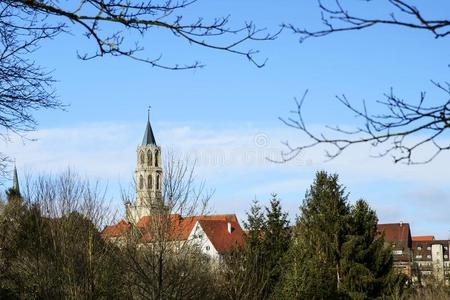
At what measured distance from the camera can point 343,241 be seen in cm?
3900

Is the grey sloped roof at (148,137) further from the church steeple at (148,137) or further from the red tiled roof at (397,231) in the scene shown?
the red tiled roof at (397,231)

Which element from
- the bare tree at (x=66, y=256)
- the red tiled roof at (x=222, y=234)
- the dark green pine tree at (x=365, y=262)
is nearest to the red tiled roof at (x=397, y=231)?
the red tiled roof at (x=222, y=234)

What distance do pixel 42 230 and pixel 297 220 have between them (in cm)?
1524

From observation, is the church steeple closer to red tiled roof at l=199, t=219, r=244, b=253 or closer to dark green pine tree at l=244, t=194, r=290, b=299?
red tiled roof at l=199, t=219, r=244, b=253

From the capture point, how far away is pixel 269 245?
35219 millimetres

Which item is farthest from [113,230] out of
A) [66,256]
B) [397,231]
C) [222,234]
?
[397,231]

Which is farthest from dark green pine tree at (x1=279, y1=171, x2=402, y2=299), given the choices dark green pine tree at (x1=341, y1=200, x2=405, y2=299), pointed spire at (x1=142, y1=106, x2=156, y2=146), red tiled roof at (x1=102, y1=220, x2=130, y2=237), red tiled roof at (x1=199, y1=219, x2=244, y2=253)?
pointed spire at (x1=142, y1=106, x2=156, y2=146)

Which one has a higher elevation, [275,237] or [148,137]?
[148,137]

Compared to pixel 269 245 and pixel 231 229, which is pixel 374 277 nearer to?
pixel 269 245

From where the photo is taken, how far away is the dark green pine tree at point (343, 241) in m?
36.2

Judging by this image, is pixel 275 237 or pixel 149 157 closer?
pixel 275 237

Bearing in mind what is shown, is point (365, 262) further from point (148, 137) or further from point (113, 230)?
point (148, 137)

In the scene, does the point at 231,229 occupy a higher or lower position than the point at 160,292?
higher

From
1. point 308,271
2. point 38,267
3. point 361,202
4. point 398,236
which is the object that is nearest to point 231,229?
point 398,236
